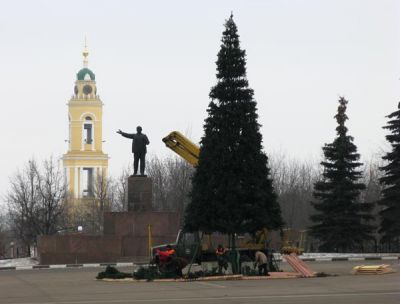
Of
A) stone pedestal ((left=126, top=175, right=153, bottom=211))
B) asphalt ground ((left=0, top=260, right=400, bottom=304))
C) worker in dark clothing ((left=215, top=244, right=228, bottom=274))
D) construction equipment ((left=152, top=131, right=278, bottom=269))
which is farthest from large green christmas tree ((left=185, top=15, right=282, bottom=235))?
stone pedestal ((left=126, top=175, right=153, bottom=211))

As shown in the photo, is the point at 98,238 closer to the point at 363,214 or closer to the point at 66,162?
the point at 363,214

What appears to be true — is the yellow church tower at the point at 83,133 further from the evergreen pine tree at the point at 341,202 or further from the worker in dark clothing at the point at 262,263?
the worker in dark clothing at the point at 262,263

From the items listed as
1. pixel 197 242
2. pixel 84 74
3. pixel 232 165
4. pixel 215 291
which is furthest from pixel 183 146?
pixel 84 74

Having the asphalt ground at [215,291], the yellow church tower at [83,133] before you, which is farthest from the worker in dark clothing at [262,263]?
the yellow church tower at [83,133]

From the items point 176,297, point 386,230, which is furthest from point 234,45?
point 386,230

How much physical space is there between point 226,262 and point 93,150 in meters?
92.4

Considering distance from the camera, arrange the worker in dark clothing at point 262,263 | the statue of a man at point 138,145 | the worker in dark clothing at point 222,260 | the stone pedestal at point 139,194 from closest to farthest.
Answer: the worker in dark clothing at point 262,263 < the worker in dark clothing at point 222,260 < the statue of a man at point 138,145 < the stone pedestal at point 139,194

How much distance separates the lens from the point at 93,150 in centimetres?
11956

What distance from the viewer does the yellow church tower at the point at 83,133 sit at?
11825 centimetres

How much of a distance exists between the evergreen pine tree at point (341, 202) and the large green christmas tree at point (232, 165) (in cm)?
2149

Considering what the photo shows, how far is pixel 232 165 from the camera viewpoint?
29.2 metres

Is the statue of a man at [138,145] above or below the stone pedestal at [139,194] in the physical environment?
above

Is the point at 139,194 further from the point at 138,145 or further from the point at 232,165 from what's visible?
the point at 232,165

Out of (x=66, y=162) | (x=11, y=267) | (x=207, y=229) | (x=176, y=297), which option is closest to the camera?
(x=176, y=297)
